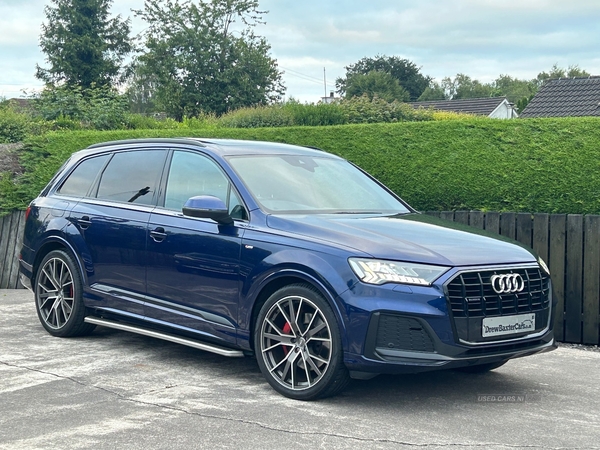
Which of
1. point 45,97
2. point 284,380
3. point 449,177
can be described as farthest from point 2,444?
point 45,97

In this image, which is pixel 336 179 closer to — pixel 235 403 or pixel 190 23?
pixel 235 403

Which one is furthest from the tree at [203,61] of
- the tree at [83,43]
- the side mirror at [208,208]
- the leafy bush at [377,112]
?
the side mirror at [208,208]

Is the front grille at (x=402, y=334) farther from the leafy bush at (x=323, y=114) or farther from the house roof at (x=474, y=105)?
the house roof at (x=474, y=105)

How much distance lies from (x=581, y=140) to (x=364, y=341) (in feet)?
15.1

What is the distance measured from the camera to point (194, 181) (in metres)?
6.78

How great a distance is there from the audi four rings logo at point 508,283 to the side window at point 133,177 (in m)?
3.06

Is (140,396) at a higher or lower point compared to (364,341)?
lower

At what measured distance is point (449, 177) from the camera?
30.7 feet

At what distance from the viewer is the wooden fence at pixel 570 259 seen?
27.1 ft

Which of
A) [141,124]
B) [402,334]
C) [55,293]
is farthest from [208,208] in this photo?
[141,124]

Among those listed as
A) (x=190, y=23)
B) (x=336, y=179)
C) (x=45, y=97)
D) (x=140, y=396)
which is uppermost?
(x=190, y=23)

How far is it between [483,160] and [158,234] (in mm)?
4121

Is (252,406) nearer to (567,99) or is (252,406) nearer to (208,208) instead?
(208,208)

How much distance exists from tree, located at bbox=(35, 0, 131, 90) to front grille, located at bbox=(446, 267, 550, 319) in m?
57.1
